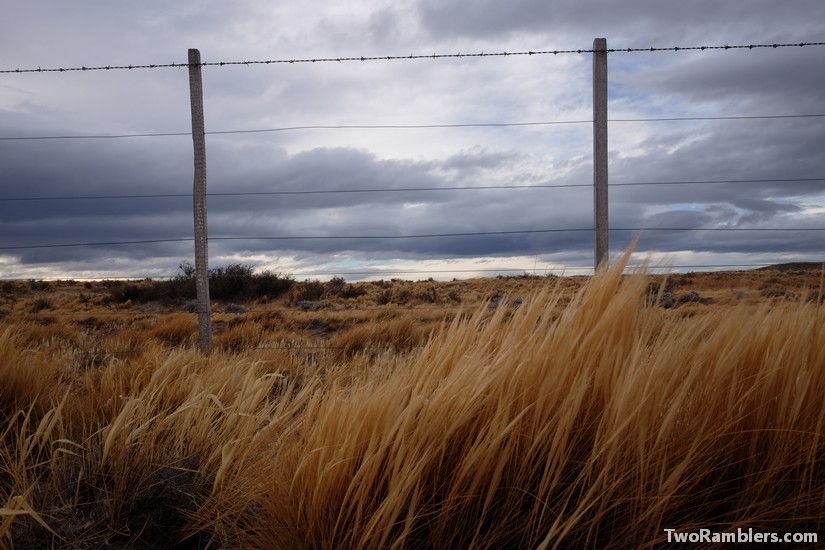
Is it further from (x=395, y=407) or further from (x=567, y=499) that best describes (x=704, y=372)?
(x=395, y=407)

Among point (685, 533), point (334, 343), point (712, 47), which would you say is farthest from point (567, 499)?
point (712, 47)

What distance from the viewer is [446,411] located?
180 centimetres

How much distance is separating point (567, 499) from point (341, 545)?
0.63 meters

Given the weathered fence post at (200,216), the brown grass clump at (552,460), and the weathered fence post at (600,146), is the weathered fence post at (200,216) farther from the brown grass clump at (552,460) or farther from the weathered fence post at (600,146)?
the brown grass clump at (552,460)

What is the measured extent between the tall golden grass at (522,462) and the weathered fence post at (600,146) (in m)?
3.80

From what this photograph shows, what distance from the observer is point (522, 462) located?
5.91 ft

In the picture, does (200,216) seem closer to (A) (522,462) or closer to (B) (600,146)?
(B) (600,146)

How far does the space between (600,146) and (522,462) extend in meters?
5.12

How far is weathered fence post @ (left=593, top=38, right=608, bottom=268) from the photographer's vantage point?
626cm

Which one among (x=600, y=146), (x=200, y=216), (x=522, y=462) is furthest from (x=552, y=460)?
(x=200, y=216)

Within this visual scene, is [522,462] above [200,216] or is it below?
below

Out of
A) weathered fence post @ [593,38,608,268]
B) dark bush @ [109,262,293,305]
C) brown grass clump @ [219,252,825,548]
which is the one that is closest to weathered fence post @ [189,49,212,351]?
weathered fence post @ [593,38,608,268]

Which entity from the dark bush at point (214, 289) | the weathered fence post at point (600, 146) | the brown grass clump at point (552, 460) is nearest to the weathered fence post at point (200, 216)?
the weathered fence post at point (600, 146)

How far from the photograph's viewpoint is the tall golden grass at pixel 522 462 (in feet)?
5.58
